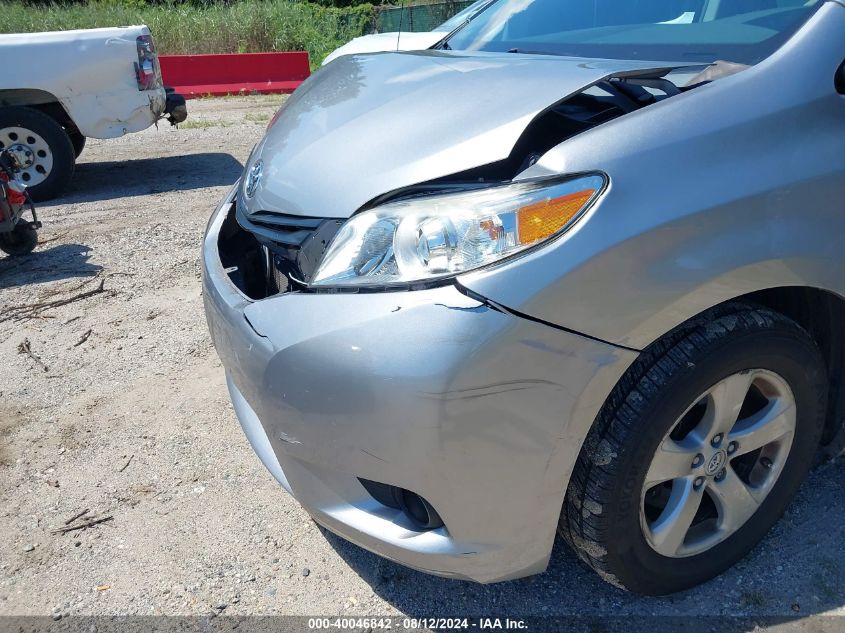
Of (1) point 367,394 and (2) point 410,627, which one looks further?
(2) point 410,627

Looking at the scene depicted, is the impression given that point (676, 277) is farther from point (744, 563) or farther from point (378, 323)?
point (744, 563)

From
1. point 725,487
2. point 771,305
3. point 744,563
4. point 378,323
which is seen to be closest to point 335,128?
point 378,323

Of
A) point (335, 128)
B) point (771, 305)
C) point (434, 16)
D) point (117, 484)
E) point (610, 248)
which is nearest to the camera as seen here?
point (610, 248)

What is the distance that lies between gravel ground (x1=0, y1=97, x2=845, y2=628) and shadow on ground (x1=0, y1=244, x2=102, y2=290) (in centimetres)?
31

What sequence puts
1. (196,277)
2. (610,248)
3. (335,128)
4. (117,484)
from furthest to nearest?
1. (196,277)
2. (117,484)
3. (335,128)
4. (610,248)

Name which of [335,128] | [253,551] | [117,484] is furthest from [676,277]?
[117,484]

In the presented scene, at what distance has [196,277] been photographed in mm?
4457

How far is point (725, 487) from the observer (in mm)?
2010

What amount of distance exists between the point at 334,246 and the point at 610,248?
0.67 m

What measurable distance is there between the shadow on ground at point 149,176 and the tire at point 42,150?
0.57 feet

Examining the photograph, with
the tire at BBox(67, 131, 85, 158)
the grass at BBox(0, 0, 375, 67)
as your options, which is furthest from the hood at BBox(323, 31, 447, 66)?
the grass at BBox(0, 0, 375, 67)

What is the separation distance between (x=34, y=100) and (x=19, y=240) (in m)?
2.23

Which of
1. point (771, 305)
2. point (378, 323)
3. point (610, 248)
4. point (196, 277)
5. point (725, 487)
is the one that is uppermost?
point (610, 248)

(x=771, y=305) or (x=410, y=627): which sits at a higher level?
(x=771, y=305)
